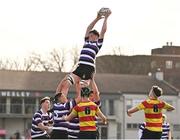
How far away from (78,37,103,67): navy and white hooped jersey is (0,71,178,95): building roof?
225 ft

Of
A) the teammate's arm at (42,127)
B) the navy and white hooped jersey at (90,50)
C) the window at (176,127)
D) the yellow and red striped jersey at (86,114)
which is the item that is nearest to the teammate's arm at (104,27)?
the navy and white hooped jersey at (90,50)

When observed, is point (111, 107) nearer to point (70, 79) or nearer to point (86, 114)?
Result: point (70, 79)

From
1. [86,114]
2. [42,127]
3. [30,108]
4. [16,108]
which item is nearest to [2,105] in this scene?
[16,108]

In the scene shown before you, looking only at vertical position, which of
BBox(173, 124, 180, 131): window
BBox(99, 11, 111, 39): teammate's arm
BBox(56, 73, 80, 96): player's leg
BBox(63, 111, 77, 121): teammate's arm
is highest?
BBox(99, 11, 111, 39): teammate's arm

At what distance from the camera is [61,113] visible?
17328 mm

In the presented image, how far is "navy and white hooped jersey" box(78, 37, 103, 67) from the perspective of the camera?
18.8 metres

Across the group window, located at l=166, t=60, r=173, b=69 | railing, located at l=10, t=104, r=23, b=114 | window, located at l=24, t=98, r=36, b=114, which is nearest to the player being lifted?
railing, located at l=10, t=104, r=23, b=114

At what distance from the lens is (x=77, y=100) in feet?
55.4

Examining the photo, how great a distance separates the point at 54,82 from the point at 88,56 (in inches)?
2821

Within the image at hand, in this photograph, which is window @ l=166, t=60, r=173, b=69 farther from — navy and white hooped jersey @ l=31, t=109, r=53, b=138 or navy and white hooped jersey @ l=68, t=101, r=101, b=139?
navy and white hooped jersey @ l=68, t=101, r=101, b=139

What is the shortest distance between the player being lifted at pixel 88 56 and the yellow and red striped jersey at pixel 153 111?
6.37 feet

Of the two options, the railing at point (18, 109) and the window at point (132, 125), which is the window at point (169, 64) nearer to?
the window at point (132, 125)

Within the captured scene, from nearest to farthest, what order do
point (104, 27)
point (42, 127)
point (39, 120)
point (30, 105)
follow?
point (42, 127)
point (104, 27)
point (39, 120)
point (30, 105)

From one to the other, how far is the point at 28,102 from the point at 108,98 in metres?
10.0
